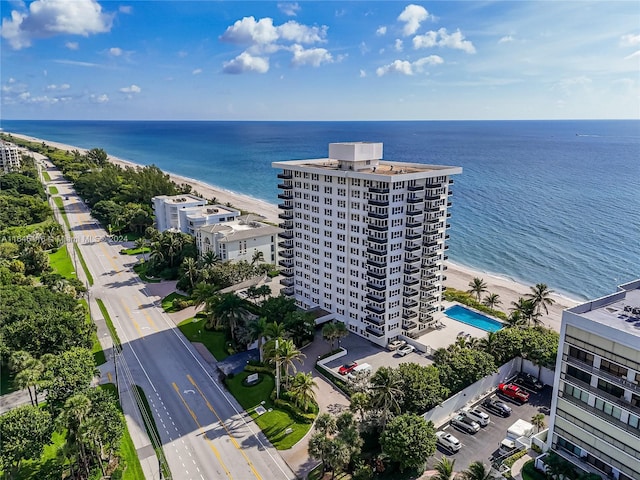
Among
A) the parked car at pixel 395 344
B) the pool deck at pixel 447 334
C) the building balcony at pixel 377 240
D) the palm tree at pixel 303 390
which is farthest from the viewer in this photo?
the pool deck at pixel 447 334

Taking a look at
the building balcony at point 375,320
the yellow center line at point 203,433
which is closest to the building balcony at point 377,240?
the building balcony at point 375,320

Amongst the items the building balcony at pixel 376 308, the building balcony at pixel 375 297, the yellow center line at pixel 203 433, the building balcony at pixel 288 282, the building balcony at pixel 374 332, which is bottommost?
the yellow center line at pixel 203 433

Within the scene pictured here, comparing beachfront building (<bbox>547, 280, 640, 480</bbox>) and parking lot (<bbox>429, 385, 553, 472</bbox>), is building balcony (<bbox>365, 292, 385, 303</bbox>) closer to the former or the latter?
parking lot (<bbox>429, 385, 553, 472</bbox>)

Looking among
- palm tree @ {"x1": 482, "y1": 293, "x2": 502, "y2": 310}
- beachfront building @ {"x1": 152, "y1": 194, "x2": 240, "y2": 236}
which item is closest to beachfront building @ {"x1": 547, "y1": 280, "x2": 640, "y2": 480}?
palm tree @ {"x1": 482, "y1": 293, "x2": 502, "y2": 310}

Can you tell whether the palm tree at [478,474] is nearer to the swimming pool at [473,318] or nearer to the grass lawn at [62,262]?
the swimming pool at [473,318]

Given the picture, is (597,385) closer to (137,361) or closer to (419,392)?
(419,392)

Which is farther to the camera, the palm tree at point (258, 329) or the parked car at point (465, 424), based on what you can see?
the palm tree at point (258, 329)

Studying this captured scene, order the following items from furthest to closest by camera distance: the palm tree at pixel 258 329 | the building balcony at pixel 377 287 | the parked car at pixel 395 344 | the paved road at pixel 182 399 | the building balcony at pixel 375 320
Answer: the building balcony at pixel 375 320
the parked car at pixel 395 344
the building balcony at pixel 377 287
the palm tree at pixel 258 329
the paved road at pixel 182 399
